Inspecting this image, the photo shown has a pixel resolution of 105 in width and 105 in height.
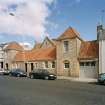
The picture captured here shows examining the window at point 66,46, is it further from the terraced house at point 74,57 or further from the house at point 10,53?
the house at point 10,53

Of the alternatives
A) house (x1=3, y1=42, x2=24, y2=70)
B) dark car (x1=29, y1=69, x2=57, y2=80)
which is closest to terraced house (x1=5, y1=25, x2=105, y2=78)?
dark car (x1=29, y1=69, x2=57, y2=80)

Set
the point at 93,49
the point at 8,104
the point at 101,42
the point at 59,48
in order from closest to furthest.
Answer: the point at 8,104, the point at 101,42, the point at 93,49, the point at 59,48

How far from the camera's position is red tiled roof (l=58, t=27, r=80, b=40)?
4246 centimetres

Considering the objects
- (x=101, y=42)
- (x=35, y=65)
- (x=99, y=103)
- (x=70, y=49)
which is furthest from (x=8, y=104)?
(x=35, y=65)

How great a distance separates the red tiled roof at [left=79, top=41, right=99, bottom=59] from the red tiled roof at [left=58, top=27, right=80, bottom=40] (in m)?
2.23

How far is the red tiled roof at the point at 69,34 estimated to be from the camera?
42.5m

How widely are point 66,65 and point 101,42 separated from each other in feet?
25.9

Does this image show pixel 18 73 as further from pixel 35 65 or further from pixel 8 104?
pixel 8 104

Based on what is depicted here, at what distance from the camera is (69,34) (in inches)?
1700

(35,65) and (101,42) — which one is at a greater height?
(101,42)

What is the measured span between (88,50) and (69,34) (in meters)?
4.53

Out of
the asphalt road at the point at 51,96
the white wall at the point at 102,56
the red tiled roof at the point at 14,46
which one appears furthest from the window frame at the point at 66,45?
the asphalt road at the point at 51,96

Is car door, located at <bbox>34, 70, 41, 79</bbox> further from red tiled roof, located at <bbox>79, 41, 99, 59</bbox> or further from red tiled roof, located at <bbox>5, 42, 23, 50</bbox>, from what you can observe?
red tiled roof, located at <bbox>5, 42, 23, 50</bbox>

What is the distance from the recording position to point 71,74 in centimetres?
4166
